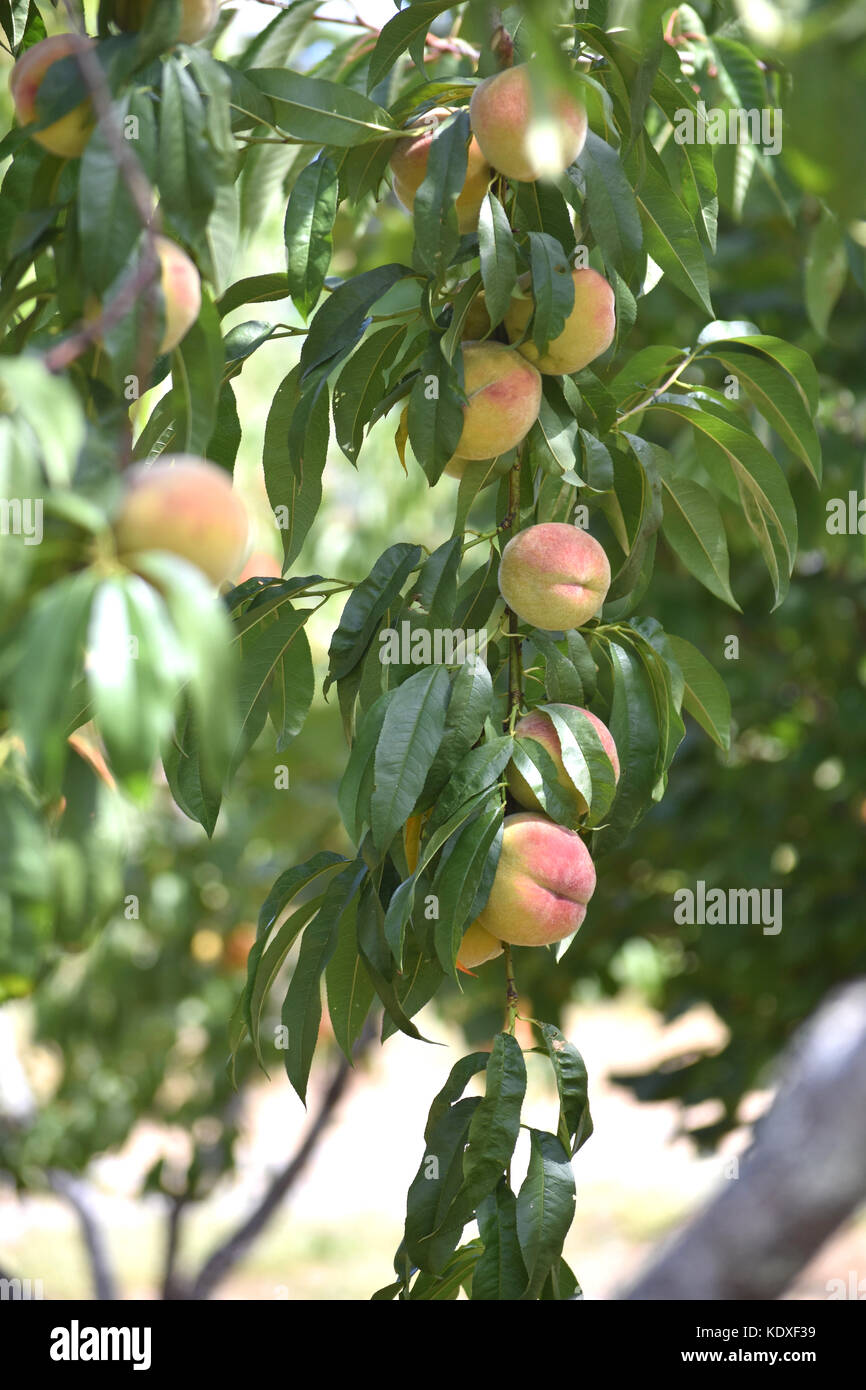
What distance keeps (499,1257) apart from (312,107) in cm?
71

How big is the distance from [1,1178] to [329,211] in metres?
2.42

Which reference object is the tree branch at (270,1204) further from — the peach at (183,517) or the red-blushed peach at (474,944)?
the peach at (183,517)

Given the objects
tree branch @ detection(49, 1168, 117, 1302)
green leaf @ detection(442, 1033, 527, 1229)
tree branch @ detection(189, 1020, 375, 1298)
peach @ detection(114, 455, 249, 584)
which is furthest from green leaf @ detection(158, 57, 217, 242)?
tree branch @ detection(49, 1168, 117, 1302)

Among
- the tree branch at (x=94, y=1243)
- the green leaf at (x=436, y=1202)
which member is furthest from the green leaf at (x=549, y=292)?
the tree branch at (x=94, y=1243)

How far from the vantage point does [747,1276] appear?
834 millimetres

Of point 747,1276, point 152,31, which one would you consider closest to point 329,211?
point 152,31

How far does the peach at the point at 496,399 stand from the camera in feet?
2.63

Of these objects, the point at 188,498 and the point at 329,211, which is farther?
the point at 329,211

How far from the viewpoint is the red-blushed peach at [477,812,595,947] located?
786 millimetres

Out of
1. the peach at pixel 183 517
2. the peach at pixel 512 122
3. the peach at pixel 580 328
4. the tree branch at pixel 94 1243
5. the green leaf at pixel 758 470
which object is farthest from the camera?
the tree branch at pixel 94 1243

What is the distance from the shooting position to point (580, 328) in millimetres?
837

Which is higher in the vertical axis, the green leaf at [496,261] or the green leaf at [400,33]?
the green leaf at [400,33]

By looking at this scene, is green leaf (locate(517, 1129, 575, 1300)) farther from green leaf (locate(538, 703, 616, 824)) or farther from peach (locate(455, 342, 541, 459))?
peach (locate(455, 342, 541, 459))
